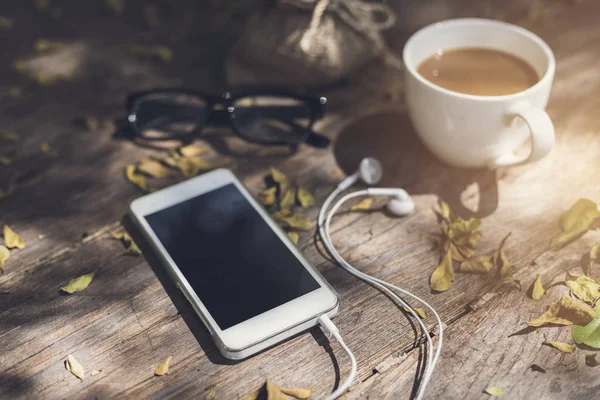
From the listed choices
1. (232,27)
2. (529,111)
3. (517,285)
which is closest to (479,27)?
(529,111)

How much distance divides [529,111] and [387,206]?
0.99ft

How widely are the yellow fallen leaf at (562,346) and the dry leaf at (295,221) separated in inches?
17.5

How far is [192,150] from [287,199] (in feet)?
0.87

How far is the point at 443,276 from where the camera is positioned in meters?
1.00

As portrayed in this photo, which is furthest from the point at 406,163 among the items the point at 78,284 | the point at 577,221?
the point at 78,284

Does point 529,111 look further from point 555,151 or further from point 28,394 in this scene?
point 28,394

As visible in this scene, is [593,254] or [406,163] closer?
[593,254]

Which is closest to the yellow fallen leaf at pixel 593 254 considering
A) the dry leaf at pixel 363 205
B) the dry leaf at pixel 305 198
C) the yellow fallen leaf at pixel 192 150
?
the dry leaf at pixel 363 205

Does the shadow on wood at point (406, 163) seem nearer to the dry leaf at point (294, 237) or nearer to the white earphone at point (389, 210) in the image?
the white earphone at point (389, 210)

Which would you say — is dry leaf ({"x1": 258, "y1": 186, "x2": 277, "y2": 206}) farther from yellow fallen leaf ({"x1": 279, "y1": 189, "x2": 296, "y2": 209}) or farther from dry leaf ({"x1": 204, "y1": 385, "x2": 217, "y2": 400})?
dry leaf ({"x1": 204, "y1": 385, "x2": 217, "y2": 400})

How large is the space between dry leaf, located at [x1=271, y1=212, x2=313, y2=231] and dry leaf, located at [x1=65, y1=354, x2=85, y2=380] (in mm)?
419

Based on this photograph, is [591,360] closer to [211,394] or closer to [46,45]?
[211,394]

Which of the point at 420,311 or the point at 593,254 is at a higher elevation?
the point at 593,254

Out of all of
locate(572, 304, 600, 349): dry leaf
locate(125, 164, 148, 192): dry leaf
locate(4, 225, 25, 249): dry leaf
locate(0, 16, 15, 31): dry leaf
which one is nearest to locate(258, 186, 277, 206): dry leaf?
locate(125, 164, 148, 192): dry leaf
